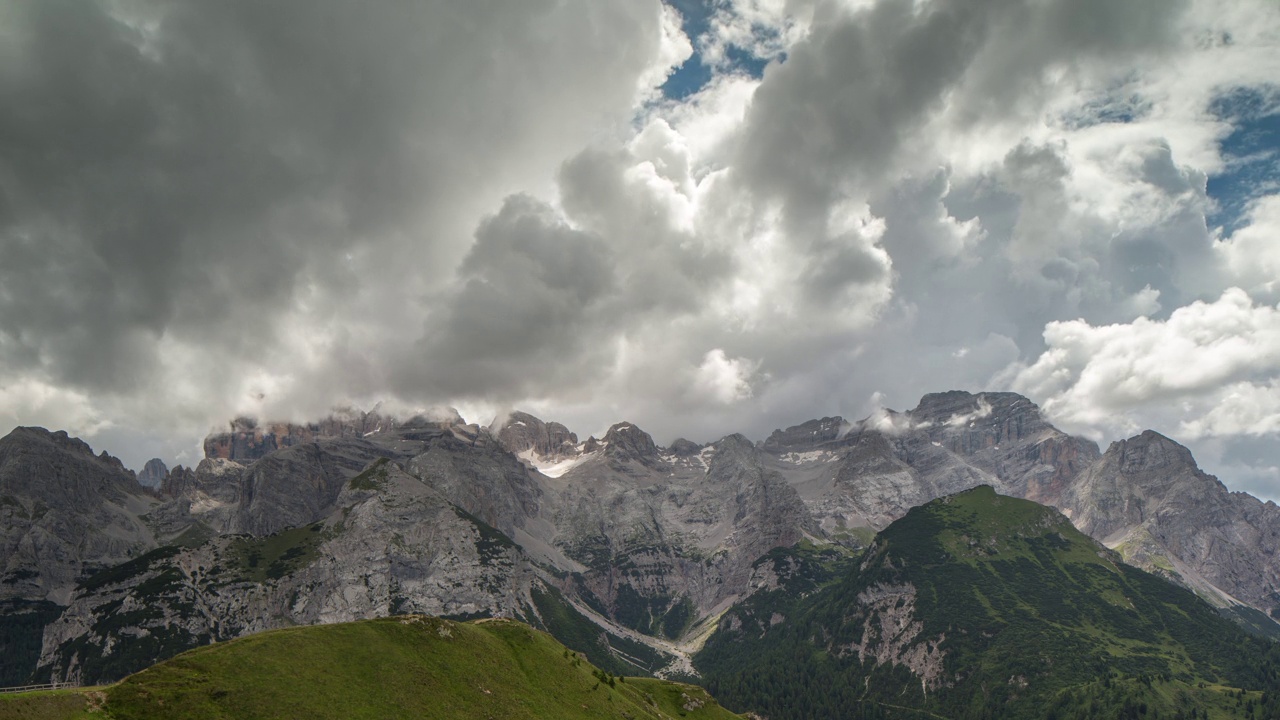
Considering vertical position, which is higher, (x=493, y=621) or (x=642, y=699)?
(x=493, y=621)

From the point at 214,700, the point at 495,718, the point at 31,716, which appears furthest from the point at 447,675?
the point at 31,716

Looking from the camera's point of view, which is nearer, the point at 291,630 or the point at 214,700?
the point at 214,700

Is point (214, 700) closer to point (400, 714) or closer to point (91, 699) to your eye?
point (91, 699)

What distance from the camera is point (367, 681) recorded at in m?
120

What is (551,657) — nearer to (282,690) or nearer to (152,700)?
(282,690)

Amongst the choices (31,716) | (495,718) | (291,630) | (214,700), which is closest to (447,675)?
(495,718)

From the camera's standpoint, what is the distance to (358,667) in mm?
123125

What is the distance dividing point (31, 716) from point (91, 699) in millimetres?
8373

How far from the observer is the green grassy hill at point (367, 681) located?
94062mm

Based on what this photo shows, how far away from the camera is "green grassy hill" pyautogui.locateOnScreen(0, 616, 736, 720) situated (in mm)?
94062

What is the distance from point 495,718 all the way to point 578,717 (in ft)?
79.6

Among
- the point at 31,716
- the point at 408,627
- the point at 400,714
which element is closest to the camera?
the point at 31,716

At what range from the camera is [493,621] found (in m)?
168

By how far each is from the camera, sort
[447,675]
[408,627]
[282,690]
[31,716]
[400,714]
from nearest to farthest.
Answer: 1. [31,716]
2. [282,690]
3. [400,714]
4. [447,675]
5. [408,627]
